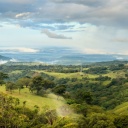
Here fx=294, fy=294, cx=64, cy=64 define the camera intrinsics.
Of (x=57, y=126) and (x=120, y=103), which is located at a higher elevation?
(x=57, y=126)

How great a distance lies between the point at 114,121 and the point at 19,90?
49929mm

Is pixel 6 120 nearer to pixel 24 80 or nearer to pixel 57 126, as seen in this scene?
pixel 57 126

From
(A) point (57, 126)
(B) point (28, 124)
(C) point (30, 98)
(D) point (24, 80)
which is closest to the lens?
(A) point (57, 126)

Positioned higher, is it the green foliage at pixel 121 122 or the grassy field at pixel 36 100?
the grassy field at pixel 36 100

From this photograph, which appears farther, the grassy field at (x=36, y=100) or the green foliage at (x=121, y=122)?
the grassy field at (x=36, y=100)

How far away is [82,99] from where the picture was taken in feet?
407

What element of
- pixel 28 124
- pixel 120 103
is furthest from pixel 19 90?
pixel 120 103

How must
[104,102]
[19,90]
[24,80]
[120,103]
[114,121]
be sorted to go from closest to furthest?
1. [114,121]
2. [19,90]
3. [24,80]
4. [120,103]
5. [104,102]

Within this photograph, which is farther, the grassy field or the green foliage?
the grassy field

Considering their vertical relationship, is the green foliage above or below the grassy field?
below

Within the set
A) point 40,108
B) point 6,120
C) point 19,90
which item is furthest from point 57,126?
point 19,90

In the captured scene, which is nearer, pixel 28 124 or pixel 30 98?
pixel 28 124

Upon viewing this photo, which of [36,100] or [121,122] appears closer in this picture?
[121,122]

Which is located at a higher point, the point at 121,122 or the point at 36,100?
the point at 36,100
